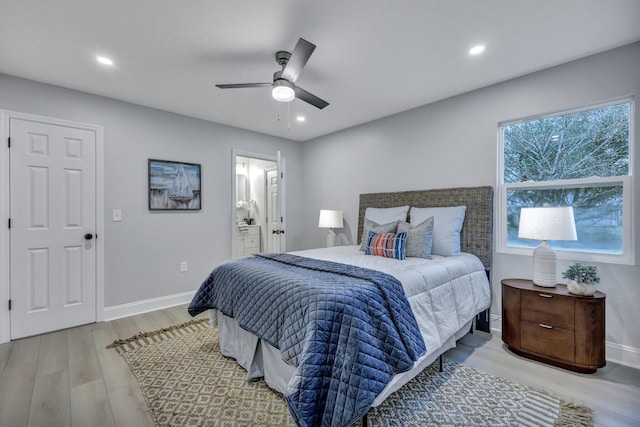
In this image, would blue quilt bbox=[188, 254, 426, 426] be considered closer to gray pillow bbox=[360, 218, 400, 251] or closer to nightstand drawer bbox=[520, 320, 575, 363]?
gray pillow bbox=[360, 218, 400, 251]

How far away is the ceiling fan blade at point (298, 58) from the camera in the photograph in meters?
1.83

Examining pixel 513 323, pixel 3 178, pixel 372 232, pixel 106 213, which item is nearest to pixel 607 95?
pixel 513 323

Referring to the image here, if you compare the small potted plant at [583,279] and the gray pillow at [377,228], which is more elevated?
the gray pillow at [377,228]

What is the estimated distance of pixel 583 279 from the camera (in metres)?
2.13

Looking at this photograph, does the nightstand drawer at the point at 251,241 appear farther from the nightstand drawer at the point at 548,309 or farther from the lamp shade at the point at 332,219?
the nightstand drawer at the point at 548,309

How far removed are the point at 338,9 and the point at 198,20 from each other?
94 centimetres

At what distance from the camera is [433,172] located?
11.1ft

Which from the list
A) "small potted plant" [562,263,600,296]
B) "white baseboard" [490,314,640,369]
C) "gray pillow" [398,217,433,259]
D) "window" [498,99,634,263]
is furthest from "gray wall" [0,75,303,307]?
"white baseboard" [490,314,640,369]

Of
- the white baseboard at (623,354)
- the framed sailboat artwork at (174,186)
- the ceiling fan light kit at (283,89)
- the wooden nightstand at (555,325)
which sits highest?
the ceiling fan light kit at (283,89)

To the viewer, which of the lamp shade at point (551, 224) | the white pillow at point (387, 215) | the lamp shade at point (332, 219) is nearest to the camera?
the lamp shade at point (551, 224)

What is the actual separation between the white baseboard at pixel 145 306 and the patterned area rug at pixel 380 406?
1.14m

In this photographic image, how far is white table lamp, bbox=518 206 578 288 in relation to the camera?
2.19m

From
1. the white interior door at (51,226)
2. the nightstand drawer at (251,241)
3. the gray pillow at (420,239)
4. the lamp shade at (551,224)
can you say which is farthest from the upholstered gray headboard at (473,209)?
the white interior door at (51,226)

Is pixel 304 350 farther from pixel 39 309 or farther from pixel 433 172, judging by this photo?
pixel 39 309
